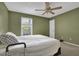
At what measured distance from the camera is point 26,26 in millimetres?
3461

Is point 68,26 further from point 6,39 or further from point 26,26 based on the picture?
point 6,39

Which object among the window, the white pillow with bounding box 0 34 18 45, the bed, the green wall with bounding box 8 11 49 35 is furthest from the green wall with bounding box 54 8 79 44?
the white pillow with bounding box 0 34 18 45

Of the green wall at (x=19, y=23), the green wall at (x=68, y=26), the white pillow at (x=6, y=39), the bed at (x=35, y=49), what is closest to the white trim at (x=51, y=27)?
the green wall at (x=68, y=26)

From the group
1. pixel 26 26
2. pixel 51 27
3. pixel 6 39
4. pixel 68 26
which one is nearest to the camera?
pixel 6 39

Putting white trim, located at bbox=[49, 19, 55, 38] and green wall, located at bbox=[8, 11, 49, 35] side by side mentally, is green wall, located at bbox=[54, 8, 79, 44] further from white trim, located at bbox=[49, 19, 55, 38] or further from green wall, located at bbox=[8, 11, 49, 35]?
green wall, located at bbox=[8, 11, 49, 35]

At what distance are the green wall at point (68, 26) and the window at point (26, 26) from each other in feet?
6.29

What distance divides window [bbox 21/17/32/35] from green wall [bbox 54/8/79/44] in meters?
1.92

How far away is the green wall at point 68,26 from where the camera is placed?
420cm

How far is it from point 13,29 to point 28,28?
949 millimetres

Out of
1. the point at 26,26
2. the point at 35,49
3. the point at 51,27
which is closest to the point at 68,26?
the point at 51,27

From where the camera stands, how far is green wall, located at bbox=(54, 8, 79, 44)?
420 centimetres

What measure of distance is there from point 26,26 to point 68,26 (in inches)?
85.2

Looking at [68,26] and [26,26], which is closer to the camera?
[26,26]

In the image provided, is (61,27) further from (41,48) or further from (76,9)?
(41,48)
